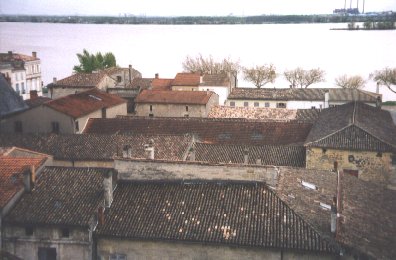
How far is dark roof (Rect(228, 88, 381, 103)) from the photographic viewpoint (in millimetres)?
54094

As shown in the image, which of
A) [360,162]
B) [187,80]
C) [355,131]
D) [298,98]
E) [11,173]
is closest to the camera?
[11,173]

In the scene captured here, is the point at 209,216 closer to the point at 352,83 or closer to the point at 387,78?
the point at 352,83

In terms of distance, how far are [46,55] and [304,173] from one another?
117581mm

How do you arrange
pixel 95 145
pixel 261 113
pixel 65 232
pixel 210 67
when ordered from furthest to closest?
pixel 210 67
pixel 261 113
pixel 95 145
pixel 65 232

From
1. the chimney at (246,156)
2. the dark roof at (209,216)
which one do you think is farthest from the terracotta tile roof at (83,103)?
the dark roof at (209,216)

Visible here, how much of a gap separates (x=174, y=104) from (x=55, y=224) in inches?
1093

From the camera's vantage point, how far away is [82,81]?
50.2 metres

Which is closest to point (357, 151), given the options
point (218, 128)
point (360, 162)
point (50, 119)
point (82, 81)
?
point (360, 162)

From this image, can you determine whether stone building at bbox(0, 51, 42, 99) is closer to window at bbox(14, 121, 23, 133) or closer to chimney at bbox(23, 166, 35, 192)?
window at bbox(14, 121, 23, 133)

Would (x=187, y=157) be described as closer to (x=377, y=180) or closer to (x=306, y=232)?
(x=377, y=180)

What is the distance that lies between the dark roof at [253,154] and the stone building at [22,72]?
103ft

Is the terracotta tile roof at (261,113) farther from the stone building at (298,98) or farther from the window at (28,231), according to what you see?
the window at (28,231)

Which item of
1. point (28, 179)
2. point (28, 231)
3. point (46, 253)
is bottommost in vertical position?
point (46, 253)

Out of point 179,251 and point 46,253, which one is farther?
point 46,253
